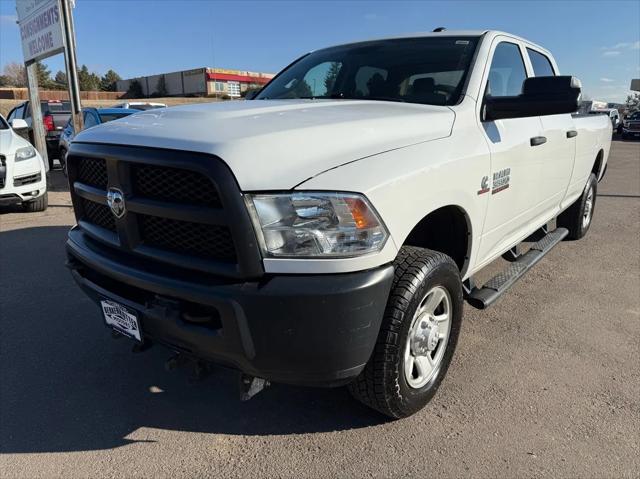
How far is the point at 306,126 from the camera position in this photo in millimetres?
2162

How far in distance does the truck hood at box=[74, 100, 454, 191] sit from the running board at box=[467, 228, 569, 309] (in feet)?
3.47

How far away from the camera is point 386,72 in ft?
11.1

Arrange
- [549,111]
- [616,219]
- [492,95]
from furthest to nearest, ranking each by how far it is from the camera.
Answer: [616,219], [492,95], [549,111]

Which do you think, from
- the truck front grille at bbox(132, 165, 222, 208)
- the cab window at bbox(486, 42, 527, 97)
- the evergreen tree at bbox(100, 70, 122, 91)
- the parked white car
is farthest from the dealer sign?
the evergreen tree at bbox(100, 70, 122, 91)

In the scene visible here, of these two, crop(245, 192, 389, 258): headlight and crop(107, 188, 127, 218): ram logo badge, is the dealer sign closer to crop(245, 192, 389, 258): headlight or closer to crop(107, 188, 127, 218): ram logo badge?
crop(107, 188, 127, 218): ram logo badge

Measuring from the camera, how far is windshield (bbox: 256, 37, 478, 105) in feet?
10.2

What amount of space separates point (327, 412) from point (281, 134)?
1.48 metres

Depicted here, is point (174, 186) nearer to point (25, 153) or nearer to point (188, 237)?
point (188, 237)

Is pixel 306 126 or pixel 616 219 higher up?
pixel 306 126

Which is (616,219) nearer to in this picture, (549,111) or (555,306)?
(555,306)

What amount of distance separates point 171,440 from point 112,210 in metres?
1.14

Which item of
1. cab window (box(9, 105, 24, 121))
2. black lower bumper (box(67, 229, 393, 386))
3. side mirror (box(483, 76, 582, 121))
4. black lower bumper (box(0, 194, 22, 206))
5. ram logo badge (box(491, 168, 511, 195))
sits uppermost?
side mirror (box(483, 76, 582, 121))

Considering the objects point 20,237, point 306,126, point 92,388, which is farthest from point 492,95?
point 20,237

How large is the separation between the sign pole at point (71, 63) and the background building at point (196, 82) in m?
48.8
